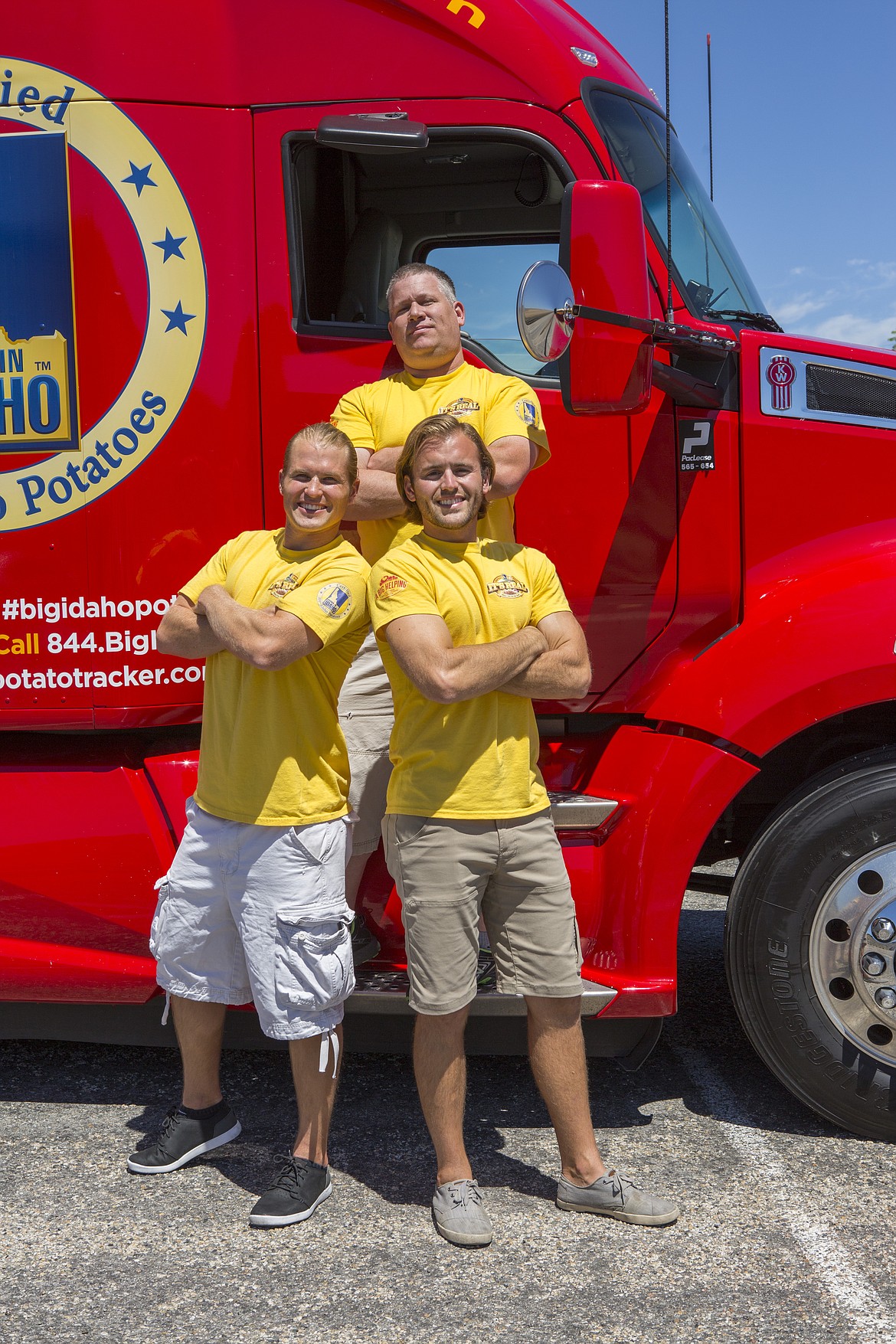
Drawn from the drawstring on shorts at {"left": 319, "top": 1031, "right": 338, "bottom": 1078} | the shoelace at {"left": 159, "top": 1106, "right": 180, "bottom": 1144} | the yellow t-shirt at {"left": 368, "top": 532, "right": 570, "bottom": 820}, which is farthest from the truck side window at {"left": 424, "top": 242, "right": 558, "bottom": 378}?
the shoelace at {"left": 159, "top": 1106, "right": 180, "bottom": 1144}

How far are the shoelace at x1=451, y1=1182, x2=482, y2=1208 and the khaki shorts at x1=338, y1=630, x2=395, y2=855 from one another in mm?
867

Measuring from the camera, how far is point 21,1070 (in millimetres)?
3824

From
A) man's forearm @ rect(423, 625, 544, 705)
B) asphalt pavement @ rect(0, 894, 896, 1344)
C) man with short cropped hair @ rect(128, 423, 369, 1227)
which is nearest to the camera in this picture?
asphalt pavement @ rect(0, 894, 896, 1344)

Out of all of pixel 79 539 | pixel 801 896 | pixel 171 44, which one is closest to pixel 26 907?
pixel 79 539

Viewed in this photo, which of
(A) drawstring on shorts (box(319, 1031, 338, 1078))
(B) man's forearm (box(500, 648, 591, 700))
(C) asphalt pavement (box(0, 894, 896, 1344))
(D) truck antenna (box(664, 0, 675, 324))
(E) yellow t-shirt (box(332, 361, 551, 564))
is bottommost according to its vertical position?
(C) asphalt pavement (box(0, 894, 896, 1344))

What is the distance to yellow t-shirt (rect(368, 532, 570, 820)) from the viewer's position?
2.82 metres

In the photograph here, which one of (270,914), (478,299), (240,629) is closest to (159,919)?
(270,914)

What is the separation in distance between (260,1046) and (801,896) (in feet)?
5.03

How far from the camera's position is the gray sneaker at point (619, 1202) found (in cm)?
288

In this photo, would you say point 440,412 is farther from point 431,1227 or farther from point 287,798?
point 431,1227

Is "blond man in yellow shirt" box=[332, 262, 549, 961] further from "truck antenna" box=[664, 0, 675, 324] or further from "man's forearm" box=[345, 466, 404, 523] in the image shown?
"truck antenna" box=[664, 0, 675, 324]

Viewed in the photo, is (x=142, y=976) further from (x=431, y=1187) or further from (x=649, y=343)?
(x=649, y=343)

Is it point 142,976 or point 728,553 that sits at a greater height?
point 728,553

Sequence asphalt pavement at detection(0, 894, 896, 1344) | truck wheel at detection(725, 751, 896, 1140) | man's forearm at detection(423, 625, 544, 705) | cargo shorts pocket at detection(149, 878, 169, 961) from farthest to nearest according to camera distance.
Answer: truck wheel at detection(725, 751, 896, 1140) < cargo shorts pocket at detection(149, 878, 169, 961) < man's forearm at detection(423, 625, 544, 705) < asphalt pavement at detection(0, 894, 896, 1344)
